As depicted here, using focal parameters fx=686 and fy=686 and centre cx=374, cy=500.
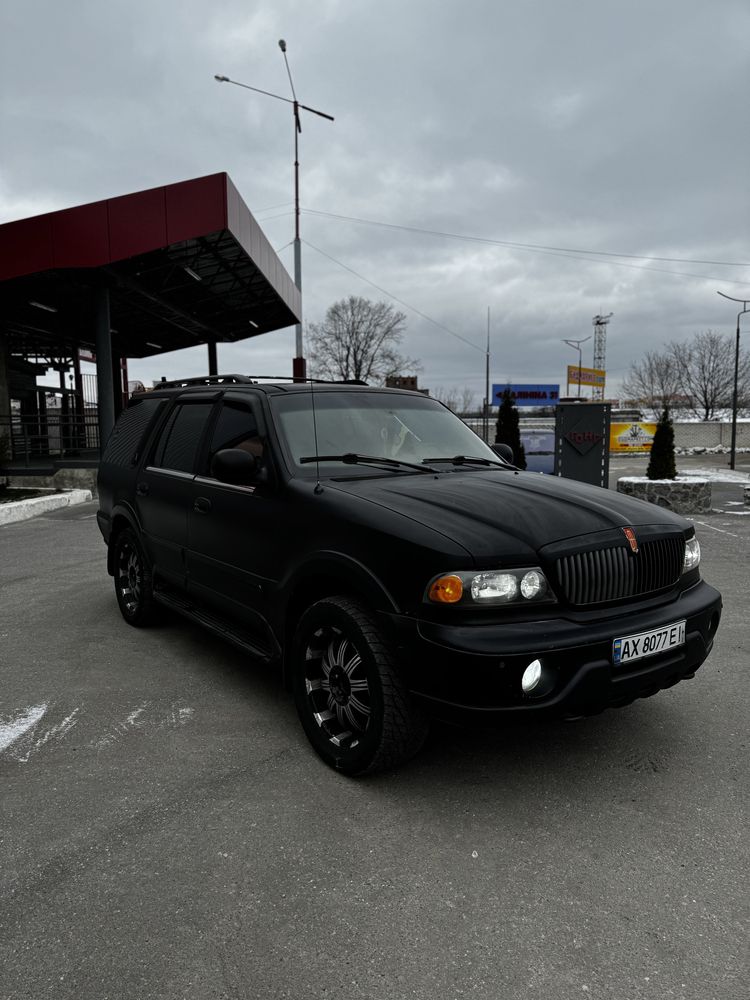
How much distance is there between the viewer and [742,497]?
48.0 ft

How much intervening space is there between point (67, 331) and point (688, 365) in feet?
186

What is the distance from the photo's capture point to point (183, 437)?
472 cm

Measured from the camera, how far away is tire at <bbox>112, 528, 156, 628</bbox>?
17.0 ft

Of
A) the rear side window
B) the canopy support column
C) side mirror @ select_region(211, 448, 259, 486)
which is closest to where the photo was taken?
side mirror @ select_region(211, 448, 259, 486)

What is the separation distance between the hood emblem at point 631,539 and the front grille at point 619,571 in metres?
0.02

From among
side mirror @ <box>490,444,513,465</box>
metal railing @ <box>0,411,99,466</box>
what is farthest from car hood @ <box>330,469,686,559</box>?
metal railing @ <box>0,411,99,466</box>

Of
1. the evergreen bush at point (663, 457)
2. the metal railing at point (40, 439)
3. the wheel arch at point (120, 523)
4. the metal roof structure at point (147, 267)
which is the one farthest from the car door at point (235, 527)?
the metal railing at point (40, 439)

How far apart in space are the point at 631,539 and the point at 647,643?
1.44 feet

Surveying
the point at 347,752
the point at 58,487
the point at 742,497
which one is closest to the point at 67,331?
the point at 58,487

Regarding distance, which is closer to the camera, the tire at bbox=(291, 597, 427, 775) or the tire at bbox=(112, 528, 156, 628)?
the tire at bbox=(291, 597, 427, 775)

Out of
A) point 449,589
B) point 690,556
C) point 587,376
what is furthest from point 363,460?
point 587,376

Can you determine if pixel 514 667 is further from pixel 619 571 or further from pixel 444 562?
pixel 619 571

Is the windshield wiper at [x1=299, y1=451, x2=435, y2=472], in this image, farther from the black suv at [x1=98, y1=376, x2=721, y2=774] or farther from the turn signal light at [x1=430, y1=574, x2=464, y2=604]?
the turn signal light at [x1=430, y1=574, x2=464, y2=604]

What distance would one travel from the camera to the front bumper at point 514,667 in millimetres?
2553
